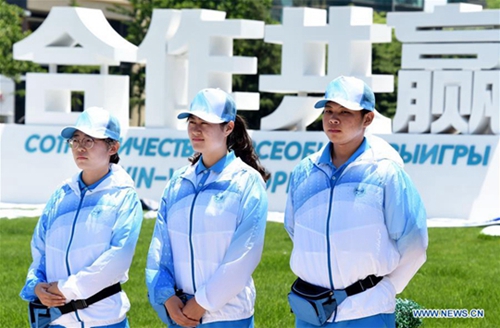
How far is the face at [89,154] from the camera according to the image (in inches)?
204

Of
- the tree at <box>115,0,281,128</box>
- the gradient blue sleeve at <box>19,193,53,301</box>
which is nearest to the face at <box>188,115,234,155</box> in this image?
the gradient blue sleeve at <box>19,193,53,301</box>

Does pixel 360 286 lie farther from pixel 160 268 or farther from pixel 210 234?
pixel 160 268

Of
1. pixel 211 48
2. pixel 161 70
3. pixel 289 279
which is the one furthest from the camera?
pixel 161 70

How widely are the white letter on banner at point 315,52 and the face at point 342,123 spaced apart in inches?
380

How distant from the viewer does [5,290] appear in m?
9.06

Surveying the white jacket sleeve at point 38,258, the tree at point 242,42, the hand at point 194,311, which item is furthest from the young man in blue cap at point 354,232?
the tree at point 242,42

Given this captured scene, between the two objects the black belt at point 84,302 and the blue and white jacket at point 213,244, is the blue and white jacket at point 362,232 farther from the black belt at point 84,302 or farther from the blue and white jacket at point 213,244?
→ the black belt at point 84,302

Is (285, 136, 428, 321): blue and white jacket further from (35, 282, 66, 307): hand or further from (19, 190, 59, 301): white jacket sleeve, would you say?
(19, 190, 59, 301): white jacket sleeve

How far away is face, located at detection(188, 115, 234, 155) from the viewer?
195 inches

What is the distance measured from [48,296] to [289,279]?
15.5 feet

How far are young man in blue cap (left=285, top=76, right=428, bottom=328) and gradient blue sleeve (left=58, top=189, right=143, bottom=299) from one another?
0.90 metres

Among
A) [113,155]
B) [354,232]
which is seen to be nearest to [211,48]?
[113,155]

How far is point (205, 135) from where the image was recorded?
16.2 feet

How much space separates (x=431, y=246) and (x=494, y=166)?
267cm
